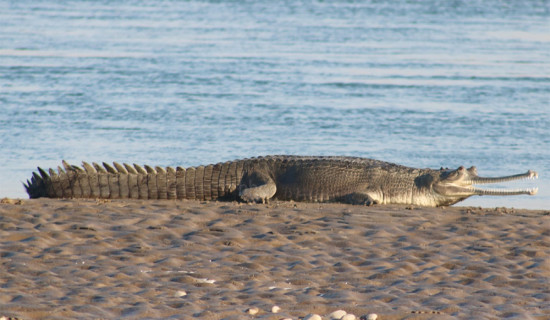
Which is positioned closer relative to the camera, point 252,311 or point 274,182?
point 252,311

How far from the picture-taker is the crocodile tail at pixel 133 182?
9.85 meters

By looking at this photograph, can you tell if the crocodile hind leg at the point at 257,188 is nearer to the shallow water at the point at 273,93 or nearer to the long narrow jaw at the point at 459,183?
the long narrow jaw at the point at 459,183

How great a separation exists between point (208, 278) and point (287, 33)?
25.4 m

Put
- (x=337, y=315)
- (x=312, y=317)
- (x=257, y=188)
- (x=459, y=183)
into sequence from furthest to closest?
(x=459, y=183) < (x=257, y=188) < (x=337, y=315) < (x=312, y=317)

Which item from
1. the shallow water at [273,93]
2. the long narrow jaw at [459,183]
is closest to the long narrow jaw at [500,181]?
the long narrow jaw at [459,183]

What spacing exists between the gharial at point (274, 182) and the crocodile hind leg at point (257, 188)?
0.01m

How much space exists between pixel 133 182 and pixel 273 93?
982 centimetres

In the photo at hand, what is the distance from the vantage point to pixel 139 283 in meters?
6.47

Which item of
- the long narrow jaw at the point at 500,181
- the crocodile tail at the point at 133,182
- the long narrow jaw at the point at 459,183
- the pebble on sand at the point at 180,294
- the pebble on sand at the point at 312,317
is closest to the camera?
the pebble on sand at the point at 312,317

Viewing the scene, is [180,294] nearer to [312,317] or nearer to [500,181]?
[312,317]

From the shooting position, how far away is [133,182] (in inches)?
392

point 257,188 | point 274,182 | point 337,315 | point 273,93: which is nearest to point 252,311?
point 337,315

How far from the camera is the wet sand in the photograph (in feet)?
19.8

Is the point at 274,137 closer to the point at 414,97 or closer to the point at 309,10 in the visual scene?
the point at 414,97
